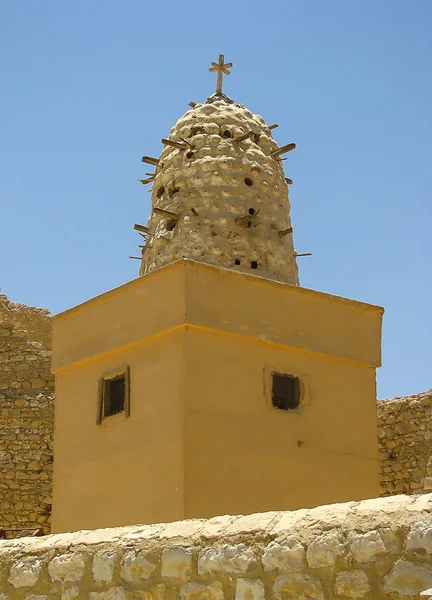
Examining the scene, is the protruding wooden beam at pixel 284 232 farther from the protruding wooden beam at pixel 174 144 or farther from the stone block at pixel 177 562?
the stone block at pixel 177 562

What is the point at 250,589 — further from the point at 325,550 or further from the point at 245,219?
the point at 245,219

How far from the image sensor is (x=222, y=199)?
10.3 meters

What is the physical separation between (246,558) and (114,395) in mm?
4518

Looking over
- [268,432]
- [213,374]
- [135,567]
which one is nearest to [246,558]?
[135,567]

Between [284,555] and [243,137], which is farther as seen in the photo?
[243,137]

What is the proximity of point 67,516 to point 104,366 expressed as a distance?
1.35m

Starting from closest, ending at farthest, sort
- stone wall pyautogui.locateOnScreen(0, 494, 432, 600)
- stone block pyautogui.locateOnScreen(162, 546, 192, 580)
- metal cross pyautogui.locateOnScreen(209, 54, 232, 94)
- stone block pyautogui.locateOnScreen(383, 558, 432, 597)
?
stone block pyautogui.locateOnScreen(383, 558, 432, 597), stone wall pyautogui.locateOnScreen(0, 494, 432, 600), stone block pyautogui.locateOnScreen(162, 546, 192, 580), metal cross pyautogui.locateOnScreen(209, 54, 232, 94)

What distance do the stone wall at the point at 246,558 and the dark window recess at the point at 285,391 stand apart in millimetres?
3507

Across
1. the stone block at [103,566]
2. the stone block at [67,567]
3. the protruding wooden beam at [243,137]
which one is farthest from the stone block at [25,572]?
the protruding wooden beam at [243,137]

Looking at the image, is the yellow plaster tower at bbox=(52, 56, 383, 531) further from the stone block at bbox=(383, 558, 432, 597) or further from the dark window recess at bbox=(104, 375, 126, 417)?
the stone block at bbox=(383, 558, 432, 597)

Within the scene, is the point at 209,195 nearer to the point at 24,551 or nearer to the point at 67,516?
the point at 67,516

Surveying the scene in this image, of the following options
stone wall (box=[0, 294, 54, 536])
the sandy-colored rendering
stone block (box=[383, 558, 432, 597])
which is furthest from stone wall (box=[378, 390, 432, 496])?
stone block (box=[383, 558, 432, 597])

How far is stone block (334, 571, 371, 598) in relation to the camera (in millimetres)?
4539

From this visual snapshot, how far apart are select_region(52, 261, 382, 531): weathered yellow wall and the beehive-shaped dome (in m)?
0.86
